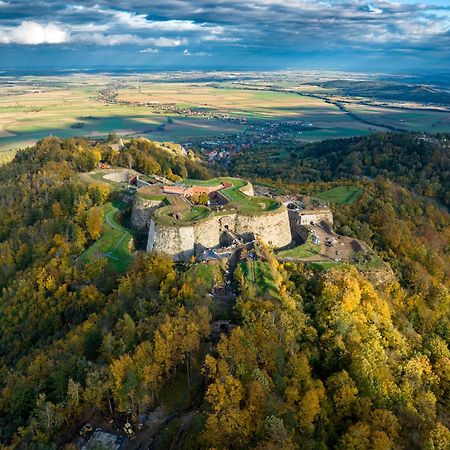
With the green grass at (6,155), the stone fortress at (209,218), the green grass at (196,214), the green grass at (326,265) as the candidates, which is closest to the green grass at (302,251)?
the green grass at (326,265)

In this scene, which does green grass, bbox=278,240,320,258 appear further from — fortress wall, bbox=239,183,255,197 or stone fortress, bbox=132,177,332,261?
fortress wall, bbox=239,183,255,197

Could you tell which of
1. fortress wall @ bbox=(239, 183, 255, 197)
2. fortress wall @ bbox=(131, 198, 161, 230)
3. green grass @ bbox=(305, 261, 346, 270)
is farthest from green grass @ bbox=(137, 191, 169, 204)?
green grass @ bbox=(305, 261, 346, 270)

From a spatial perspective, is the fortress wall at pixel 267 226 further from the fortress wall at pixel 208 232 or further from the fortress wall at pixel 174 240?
the fortress wall at pixel 174 240

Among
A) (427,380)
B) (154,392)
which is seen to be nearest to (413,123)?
(427,380)

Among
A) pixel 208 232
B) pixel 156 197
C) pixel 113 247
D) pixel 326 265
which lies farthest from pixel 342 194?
pixel 113 247

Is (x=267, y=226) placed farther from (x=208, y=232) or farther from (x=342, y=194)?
(x=342, y=194)

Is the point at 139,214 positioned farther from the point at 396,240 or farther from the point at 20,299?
the point at 396,240
